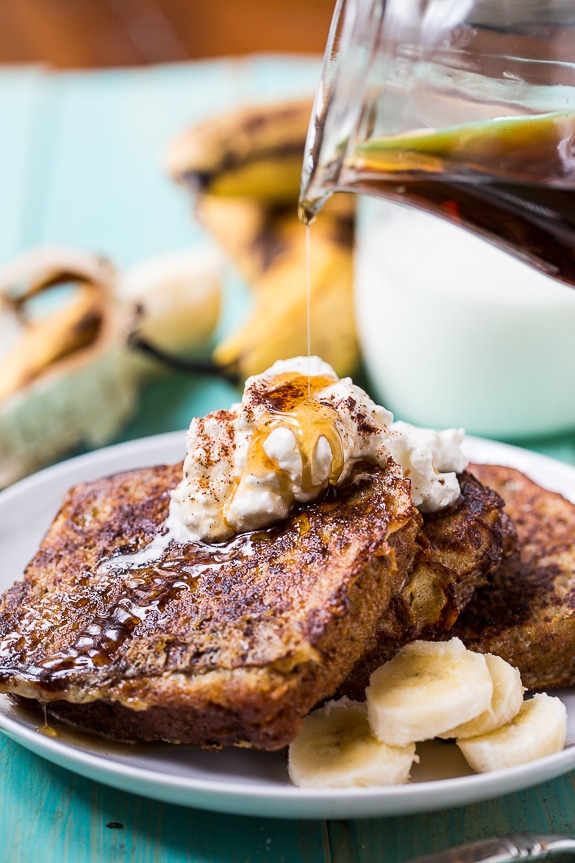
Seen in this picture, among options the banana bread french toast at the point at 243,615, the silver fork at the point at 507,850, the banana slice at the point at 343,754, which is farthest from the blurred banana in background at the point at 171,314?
the silver fork at the point at 507,850

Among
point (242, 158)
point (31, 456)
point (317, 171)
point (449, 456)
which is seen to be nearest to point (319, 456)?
point (449, 456)

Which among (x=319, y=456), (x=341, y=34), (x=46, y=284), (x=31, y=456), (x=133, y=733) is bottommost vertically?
(x=31, y=456)

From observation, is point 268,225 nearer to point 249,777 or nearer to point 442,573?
point 442,573

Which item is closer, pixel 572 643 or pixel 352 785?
pixel 352 785

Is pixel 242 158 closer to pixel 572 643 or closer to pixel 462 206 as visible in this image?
pixel 462 206

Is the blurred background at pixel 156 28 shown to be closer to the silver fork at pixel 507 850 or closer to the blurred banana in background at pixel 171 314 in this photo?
the blurred banana in background at pixel 171 314

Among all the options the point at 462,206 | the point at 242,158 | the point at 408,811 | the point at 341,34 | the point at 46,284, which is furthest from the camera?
the point at 242,158

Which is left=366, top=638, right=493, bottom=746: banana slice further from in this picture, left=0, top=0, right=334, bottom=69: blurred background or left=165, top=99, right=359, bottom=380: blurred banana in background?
left=0, top=0, right=334, bottom=69: blurred background
